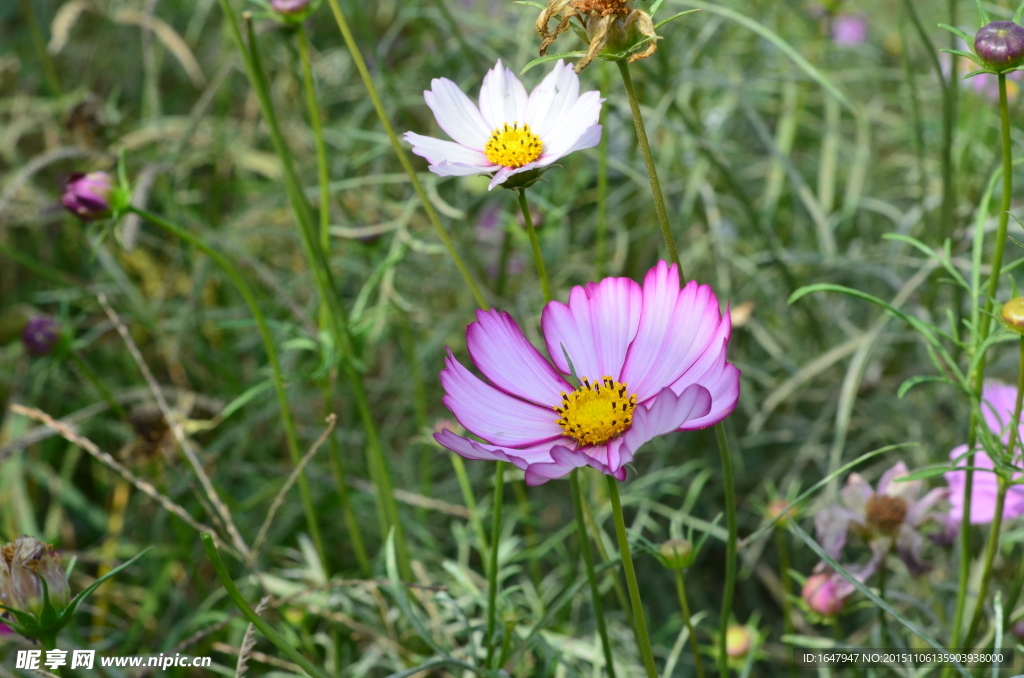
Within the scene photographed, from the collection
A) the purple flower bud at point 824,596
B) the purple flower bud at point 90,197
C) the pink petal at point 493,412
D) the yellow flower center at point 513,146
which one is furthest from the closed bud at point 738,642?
the purple flower bud at point 90,197

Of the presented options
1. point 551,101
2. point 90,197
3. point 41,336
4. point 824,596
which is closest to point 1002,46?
point 551,101

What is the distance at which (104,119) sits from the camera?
98 cm

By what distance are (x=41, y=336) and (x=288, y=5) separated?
0.38 metres

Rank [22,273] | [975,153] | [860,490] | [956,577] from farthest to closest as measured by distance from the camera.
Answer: [22,273] → [975,153] → [956,577] → [860,490]

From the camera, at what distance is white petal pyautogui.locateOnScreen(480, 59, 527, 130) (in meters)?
0.55

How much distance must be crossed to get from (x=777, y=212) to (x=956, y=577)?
60 centimetres

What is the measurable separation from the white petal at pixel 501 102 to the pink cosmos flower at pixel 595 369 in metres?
0.14

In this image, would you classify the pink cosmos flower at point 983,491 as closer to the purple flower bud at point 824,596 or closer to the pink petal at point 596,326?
the purple flower bud at point 824,596

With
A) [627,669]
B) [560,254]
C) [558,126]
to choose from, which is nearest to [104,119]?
[560,254]

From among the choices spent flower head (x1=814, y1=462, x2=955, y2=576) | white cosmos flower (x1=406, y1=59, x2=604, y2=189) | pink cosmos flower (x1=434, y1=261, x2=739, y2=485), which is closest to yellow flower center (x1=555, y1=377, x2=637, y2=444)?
pink cosmos flower (x1=434, y1=261, x2=739, y2=485)

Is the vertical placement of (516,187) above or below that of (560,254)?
below

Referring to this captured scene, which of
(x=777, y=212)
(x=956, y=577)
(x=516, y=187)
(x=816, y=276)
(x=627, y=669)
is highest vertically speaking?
(x=777, y=212)

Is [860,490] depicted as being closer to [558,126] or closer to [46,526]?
[558,126]

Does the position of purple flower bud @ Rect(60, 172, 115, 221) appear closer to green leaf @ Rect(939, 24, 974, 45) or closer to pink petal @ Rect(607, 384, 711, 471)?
pink petal @ Rect(607, 384, 711, 471)
